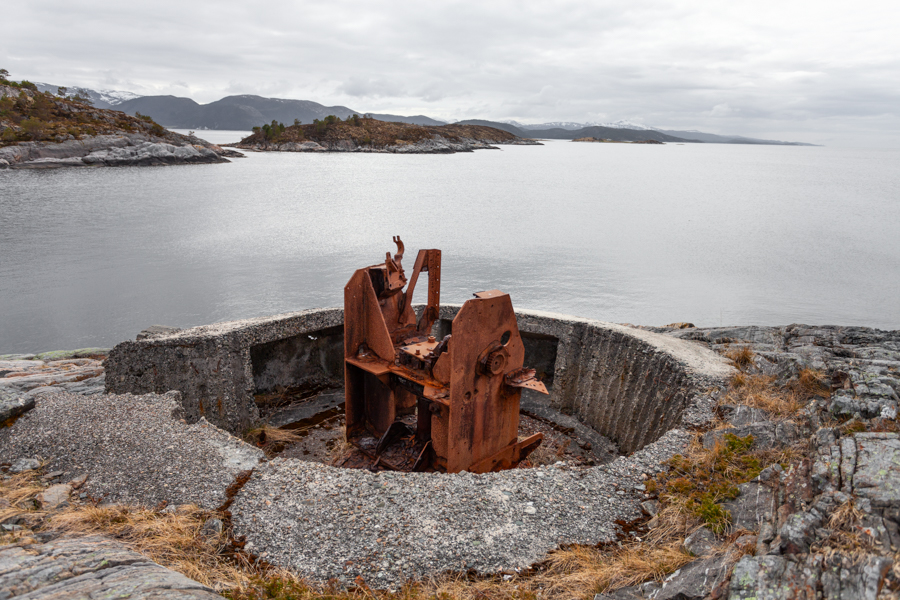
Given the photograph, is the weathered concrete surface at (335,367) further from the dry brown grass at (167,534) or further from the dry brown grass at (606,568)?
the dry brown grass at (167,534)

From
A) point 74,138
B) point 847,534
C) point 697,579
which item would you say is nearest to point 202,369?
point 697,579

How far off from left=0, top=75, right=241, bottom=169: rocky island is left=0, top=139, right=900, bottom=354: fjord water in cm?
357

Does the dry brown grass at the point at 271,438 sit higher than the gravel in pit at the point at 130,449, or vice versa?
the gravel in pit at the point at 130,449

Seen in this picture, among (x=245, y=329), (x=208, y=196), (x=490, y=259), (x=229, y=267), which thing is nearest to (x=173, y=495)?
(x=245, y=329)

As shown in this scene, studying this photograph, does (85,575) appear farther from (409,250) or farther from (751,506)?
(409,250)

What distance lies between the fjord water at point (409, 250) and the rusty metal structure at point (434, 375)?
8980 mm

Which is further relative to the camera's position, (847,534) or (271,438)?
(271,438)

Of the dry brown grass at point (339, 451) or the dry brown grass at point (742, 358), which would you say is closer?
the dry brown grass at point (339, 451)

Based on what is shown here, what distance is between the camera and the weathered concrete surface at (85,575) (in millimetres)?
2232

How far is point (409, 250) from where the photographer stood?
803 inches

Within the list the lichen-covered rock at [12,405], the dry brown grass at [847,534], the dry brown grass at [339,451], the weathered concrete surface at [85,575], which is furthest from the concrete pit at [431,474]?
the lichen-covered rock at [12,405]

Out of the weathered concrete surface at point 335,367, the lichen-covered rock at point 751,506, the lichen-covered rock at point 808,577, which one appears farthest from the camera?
the weathered concrete surface at point 335,367

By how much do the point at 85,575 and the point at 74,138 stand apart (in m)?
48.7

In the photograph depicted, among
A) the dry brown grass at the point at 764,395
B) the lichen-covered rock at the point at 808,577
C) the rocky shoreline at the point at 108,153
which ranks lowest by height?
the dry brown grass at the point at 764,395
